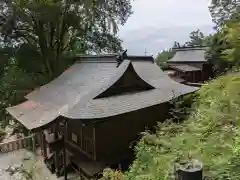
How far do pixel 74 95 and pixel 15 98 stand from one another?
7.44 meters

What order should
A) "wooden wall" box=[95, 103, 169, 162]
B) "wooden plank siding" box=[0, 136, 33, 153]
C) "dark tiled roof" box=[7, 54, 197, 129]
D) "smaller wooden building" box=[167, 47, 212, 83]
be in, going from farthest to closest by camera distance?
1. "smaller wooden building" box=[167, 47, 212, 83]
2. "wooden plank siding" box=[0, 136, 33, 153]
3. "wooden wall" box=[95, 103, 169, 162]
4. "dark tiled roof" box=[7, 54, 197, 129]

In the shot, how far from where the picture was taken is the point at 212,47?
1947 centimetres

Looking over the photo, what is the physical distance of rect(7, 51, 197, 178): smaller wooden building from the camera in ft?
29.2

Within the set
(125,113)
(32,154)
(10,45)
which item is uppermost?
(10,45)

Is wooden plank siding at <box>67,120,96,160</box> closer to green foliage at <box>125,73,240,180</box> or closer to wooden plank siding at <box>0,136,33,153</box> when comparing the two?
green foliage at <box>125,73,240,180</box>

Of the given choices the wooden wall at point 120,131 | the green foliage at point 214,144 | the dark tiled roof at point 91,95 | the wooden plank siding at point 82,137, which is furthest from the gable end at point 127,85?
the green foliage at point 214,144

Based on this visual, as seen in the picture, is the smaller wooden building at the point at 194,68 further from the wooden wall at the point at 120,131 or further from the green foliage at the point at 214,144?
the green foliage at the point at 214,144

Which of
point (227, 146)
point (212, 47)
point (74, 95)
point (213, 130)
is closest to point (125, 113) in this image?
point (74, 95)

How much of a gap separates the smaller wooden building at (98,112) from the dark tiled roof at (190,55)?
1525 centimetres

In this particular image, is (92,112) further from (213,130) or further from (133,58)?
(133,58)

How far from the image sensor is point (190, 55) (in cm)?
2827

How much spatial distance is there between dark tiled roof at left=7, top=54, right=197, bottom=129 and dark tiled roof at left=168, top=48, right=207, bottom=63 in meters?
13.9

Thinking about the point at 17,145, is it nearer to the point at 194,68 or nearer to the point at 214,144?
the point at 214,144

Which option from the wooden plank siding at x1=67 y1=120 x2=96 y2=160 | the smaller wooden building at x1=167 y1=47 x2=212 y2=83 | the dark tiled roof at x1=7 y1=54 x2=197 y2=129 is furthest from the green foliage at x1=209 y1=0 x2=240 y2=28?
the wooden plank siding at x1=67 y1=120 x2=96 y2=160
